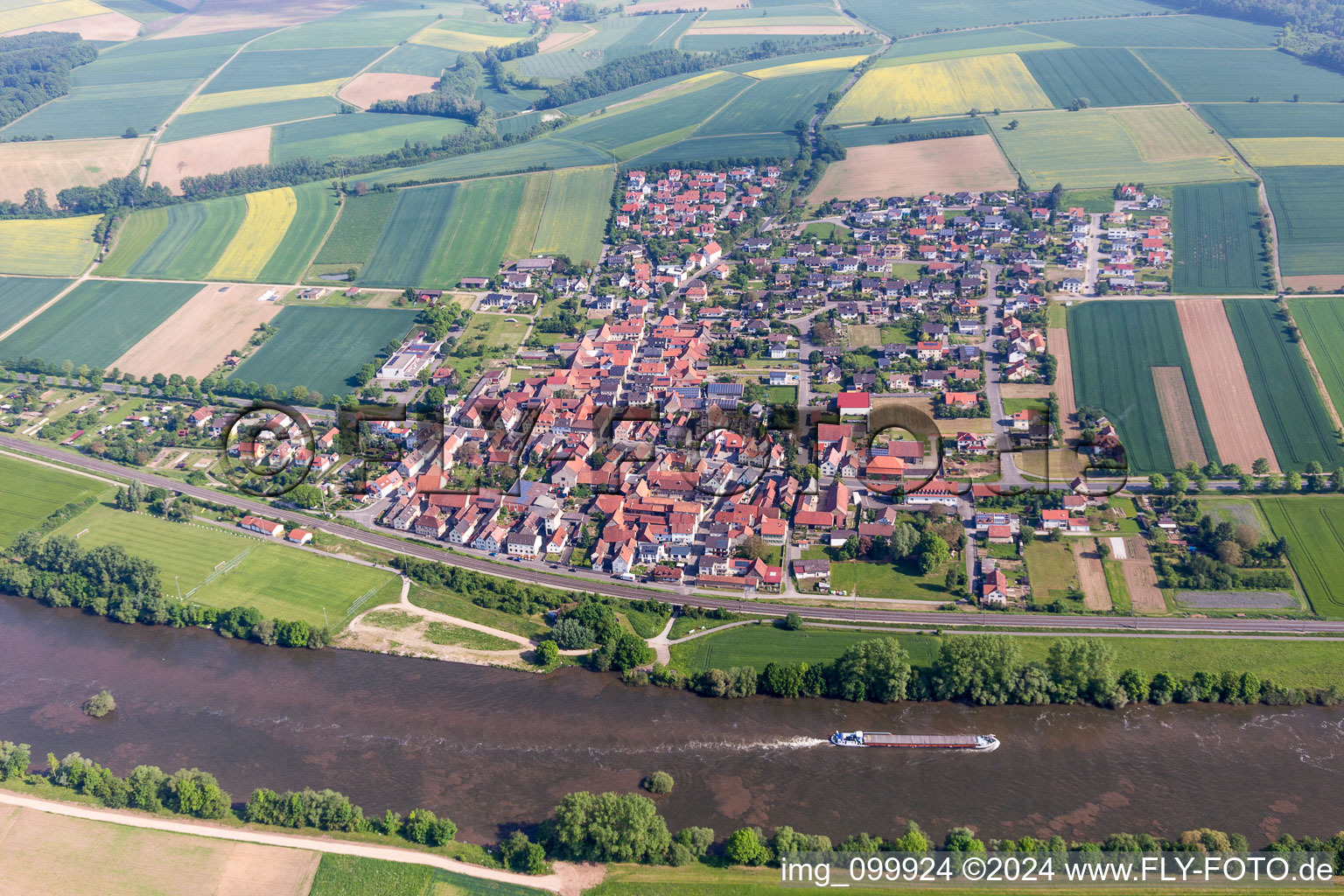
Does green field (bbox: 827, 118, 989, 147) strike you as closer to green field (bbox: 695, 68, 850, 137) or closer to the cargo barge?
green field (bbox: 695, 68, 850, 137)

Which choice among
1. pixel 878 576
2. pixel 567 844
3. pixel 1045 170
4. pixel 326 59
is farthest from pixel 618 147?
Answer: pixel 567 844

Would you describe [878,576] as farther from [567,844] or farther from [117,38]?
[117,38]

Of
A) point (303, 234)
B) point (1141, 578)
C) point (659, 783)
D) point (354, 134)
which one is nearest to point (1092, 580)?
point (1141, 578)

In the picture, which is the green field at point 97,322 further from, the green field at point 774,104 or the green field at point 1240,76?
the green field at point 1240,76

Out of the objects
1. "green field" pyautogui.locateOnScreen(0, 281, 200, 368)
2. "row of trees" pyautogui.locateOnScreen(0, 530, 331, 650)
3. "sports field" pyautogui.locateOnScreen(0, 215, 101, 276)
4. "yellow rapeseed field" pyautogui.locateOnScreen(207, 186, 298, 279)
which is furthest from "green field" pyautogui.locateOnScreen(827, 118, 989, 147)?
"row of trees" pyautogui.locateOnScreen(0, 530, 331, 650)

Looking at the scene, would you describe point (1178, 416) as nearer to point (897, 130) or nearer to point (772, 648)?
point (772, 648)

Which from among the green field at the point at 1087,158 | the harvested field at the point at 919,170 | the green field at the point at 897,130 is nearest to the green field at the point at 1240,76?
the green field at the point at 1087,158
